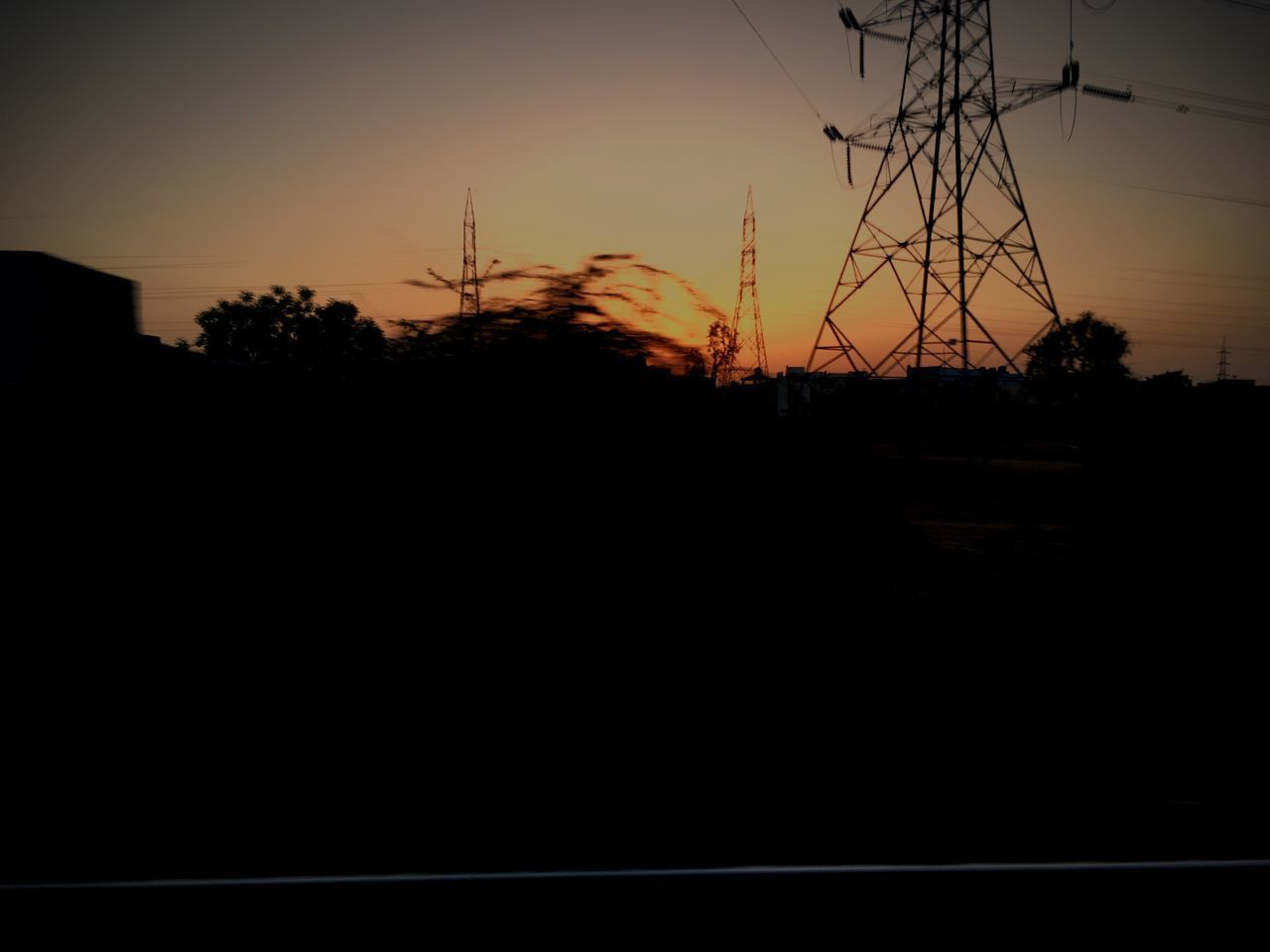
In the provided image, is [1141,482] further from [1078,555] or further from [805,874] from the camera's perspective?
[805,874]

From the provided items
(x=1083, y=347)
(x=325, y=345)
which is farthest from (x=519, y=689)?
(x=1083, y=347)

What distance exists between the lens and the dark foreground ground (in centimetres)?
282

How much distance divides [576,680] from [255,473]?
2.04 metres

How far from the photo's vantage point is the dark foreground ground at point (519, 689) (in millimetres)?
2822

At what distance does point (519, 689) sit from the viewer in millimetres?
3557

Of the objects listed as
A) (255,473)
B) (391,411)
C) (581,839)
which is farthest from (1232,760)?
(255,473)

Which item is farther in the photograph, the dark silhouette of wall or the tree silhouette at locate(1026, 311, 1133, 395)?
the tree silhouette at locate(1026, 311, 1133, 395)

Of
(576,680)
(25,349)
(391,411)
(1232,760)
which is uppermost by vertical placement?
(25,349)

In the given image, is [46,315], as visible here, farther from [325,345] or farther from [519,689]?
[519,689]

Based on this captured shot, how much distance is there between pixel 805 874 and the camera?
2.44 metres

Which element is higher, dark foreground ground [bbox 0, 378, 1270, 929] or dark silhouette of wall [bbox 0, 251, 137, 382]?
dark silhouette of wall [bbox 0, 251, 137, 382]

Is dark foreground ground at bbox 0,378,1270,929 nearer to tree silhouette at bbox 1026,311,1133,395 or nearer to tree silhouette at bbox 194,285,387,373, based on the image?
tree silhouette at bbox 194,285,387,373

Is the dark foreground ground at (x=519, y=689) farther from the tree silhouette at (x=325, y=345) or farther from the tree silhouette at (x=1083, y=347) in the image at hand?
the tree silhouette at (x=1083, y=347)

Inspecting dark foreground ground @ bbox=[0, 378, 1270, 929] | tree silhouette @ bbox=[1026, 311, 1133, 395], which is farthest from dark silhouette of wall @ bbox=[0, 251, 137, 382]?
tree silhouette @ bbox=[1026, 311, 1133, 395]
